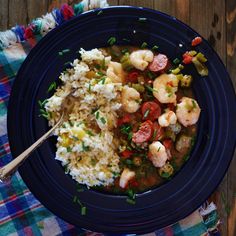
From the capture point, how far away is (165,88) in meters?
2.33

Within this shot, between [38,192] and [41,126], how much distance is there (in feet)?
0.99

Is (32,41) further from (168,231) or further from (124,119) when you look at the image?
(168,231)

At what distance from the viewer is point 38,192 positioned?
93.2 inches

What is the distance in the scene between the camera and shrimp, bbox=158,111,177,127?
7.61 feet

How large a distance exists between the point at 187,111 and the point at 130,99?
0.87 feet

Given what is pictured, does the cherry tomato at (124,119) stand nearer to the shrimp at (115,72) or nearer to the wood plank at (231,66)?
the shrimp at (115,72)

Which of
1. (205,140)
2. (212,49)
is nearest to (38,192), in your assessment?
(205,140)

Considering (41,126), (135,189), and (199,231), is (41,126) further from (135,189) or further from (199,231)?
(199,231)

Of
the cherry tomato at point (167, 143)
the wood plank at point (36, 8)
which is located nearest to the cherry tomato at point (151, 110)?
the cherry tomato at point (167, 143)

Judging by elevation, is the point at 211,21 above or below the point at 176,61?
above

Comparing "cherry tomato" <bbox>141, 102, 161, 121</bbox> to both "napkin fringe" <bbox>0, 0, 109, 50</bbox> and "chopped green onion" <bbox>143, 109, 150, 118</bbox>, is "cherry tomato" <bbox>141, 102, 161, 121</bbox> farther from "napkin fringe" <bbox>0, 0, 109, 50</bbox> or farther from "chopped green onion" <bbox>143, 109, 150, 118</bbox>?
"napkin fringe" <bbox>0, 0, 109, 50</bbox>

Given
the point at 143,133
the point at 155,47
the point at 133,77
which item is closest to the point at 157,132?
the point at 143,133

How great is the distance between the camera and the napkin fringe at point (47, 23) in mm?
2518

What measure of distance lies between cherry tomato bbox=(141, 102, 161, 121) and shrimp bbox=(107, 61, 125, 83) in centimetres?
16
